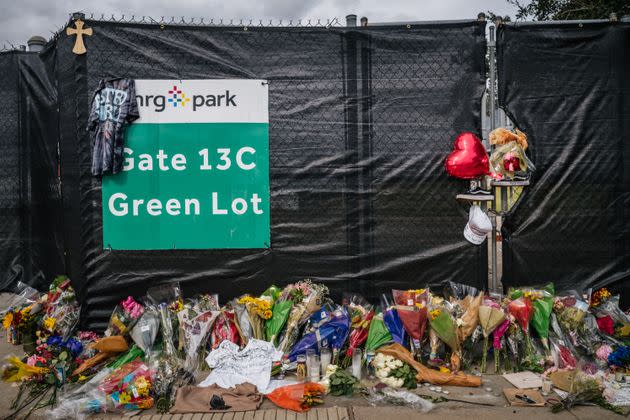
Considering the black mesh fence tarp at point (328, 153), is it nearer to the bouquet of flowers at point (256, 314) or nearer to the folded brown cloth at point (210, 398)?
the bouquet of flowers at point (256, 314)

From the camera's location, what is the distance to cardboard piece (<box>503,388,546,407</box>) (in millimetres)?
3613

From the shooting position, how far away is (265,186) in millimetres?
4922

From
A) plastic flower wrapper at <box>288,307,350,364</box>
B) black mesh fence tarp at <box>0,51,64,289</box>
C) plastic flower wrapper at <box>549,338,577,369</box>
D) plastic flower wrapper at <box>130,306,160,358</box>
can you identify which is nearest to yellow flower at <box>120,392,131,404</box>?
plastic flower wrapper at <box>130,306,160,358</box>

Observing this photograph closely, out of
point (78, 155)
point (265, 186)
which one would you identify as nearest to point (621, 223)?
point (265, 186)

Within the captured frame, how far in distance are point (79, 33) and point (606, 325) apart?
640 cm

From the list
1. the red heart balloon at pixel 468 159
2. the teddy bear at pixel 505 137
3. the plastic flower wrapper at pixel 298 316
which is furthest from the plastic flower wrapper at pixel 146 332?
the teddy bear at pixel 505 137

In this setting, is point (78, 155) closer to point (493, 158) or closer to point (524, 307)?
point (493, 158)

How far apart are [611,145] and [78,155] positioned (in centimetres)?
592

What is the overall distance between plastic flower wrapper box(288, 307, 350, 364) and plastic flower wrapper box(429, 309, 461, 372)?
83 centimetres

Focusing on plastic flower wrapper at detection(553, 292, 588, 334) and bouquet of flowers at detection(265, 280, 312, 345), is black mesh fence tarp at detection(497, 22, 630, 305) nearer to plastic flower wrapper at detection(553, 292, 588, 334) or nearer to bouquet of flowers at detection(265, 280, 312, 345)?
plastic flower wrapper at detection(553, 292, 588, 334)

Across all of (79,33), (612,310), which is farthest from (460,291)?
(79,33)

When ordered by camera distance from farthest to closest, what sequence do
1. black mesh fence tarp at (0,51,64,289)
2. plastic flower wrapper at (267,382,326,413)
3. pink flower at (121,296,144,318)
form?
black mesh fence tarp at (0,51,64,289), pink flower at (121,296,144,318), plastic flower wrapper at (267,382,326,413)

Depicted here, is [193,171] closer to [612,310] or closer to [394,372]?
[394,372]

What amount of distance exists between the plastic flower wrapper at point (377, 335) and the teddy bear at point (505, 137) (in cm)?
227
